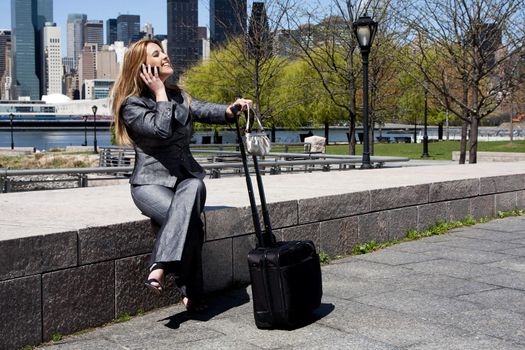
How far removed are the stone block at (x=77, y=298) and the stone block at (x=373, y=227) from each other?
10.1 feet

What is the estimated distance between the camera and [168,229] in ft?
14.8

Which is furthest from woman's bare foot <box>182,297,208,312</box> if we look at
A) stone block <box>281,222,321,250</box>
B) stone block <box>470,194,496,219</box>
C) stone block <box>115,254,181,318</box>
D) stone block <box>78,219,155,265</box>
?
stone block <box>470,194,496,219</box>

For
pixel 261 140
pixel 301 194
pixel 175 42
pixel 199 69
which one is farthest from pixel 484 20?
pixel 175 42

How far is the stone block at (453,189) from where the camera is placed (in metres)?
8.21

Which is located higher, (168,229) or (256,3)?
(256,3)

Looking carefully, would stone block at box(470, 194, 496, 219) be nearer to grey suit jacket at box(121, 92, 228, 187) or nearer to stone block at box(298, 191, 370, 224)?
stone block at box(298, 191, 370, 224)

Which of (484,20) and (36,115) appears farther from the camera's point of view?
(36,115)

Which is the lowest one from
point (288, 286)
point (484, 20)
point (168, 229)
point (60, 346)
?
point (60, 346)

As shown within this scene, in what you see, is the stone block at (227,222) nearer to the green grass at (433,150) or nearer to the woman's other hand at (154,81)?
the woman's other hand at (154,81)

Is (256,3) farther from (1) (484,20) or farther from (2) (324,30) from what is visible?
(1) (484,20)

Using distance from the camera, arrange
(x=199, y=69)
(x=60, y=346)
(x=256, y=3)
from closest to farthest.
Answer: (x=60, y=346)
(x=256, y=3)
(x=199, y=69)

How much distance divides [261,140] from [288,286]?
915 millimetres

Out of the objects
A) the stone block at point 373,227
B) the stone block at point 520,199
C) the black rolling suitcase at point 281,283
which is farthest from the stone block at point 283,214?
the stone block at point 520,199

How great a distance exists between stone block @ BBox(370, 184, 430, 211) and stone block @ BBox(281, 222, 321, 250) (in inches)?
37.3
